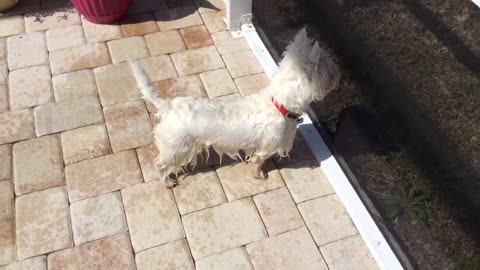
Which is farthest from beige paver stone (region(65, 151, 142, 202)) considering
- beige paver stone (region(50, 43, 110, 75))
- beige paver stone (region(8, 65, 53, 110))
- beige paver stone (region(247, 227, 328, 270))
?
beige paver stone (region(50, 43, 110, 75))

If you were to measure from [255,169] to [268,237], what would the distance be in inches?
22.5

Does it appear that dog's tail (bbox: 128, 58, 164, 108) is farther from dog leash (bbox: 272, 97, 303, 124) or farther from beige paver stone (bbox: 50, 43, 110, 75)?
beige paver stone (bbox: 50, 43, 110, 75)

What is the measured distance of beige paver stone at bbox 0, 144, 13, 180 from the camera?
141 inches

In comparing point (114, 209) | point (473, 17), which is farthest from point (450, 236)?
point (114, 209)

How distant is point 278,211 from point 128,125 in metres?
1.48

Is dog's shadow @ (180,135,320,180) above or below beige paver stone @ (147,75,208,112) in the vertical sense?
below

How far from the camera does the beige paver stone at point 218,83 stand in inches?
167

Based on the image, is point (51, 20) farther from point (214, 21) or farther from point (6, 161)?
point (6, 161)

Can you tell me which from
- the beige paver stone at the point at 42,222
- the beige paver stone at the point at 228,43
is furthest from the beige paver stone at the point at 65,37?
the beige paver stone at the point at 42,222

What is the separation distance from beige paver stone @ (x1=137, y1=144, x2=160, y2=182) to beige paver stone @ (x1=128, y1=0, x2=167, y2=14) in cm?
194

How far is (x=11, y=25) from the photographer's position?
483 cm

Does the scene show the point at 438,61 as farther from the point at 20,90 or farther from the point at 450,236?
the point at 20,90

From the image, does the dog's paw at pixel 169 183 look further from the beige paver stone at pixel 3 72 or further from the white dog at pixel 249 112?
the beige paver stone at pixel 3 72

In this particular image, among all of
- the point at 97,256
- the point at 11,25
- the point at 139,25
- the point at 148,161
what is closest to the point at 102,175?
the point at 148,161
